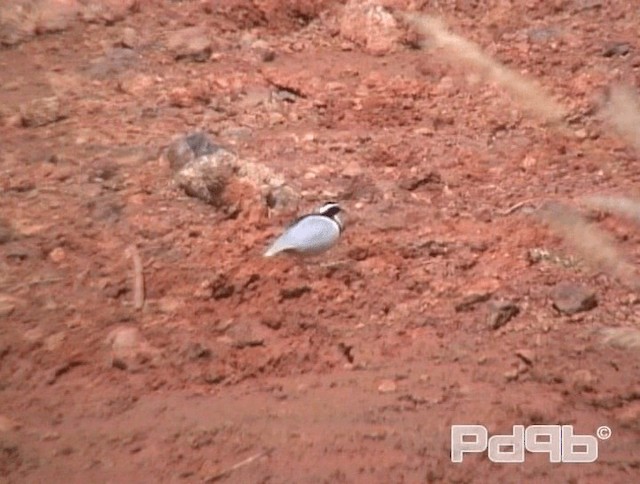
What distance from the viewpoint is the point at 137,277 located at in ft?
5.80

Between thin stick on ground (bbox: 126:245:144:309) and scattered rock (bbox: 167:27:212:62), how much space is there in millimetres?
912

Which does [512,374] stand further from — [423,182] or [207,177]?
[207,177]

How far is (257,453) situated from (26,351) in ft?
1.70

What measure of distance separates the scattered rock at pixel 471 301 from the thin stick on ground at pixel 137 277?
2.10ft

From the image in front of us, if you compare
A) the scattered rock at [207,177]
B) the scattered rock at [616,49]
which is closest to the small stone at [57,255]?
the scattered rock at [207,177]

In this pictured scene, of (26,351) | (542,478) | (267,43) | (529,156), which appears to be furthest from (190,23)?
(542,478)

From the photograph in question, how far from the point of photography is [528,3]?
2.79m

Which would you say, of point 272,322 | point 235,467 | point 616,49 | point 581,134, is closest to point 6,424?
point 235,467

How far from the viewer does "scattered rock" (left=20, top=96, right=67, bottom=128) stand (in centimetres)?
226

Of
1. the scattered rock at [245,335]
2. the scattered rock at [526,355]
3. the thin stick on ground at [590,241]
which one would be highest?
the thin stick on ground at [590,241]

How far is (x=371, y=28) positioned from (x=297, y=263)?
114 centimetres

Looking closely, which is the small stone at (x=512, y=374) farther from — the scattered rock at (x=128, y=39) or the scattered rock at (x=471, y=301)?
the scattered rock at (x=128, y=39)

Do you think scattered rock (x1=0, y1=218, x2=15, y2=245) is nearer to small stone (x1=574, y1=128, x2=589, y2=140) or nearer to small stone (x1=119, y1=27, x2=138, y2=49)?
small stone (x1=119, y1=27, x2=138, y2=49)

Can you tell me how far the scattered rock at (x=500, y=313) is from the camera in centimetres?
165
